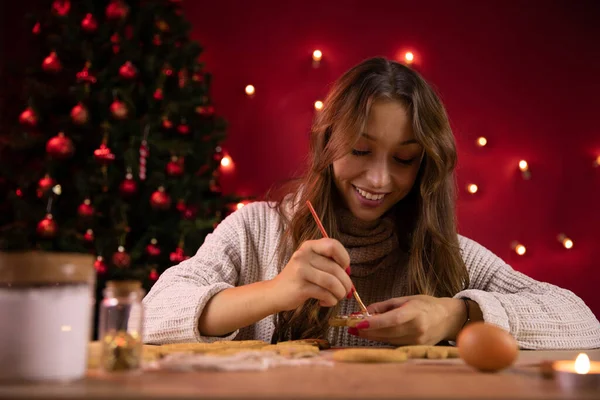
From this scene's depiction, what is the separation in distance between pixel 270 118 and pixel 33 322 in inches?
117

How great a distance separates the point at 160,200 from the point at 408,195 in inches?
51.7

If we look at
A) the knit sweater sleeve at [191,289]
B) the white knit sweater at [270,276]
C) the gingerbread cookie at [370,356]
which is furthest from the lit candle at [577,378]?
the knit sweater sleeve at [191,289]

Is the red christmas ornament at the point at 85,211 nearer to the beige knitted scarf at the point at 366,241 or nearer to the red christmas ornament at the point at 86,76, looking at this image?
the red christmas ornament at the point at 86,76

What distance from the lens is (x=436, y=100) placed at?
1714mm

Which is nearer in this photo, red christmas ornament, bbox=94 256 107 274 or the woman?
the woman

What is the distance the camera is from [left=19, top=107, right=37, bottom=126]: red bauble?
9.11 feet

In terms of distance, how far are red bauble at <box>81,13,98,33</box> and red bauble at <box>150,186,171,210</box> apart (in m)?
0.68

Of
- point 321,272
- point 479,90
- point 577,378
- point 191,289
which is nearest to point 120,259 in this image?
point 191,289

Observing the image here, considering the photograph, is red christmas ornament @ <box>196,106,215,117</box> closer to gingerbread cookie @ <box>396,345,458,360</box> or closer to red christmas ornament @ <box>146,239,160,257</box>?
red christmas ornament @ <box>146,239,160,257</box>

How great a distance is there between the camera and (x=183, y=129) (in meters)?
3.06

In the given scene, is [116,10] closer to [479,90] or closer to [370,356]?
[479,90]

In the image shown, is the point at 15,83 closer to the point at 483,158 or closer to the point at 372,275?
the point at 372,275

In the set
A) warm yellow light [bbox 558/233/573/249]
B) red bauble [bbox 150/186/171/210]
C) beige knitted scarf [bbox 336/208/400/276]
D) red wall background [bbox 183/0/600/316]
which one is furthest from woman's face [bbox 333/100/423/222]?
warm yellow light [bbox 558/233/573/249]

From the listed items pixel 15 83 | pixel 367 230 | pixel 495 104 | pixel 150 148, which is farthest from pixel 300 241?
pixel 495 104
